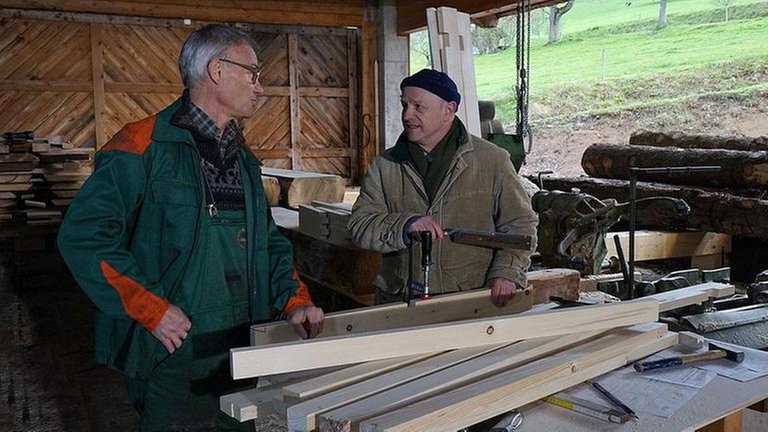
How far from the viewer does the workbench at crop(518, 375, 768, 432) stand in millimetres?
1608

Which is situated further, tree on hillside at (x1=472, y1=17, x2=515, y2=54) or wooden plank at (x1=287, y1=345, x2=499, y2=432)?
tree on hillside at (x1=472, y1=17, x2=515, y2=54)

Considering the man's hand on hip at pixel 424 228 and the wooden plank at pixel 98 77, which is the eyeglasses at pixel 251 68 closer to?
the man's hand on hip at pixel 424 228

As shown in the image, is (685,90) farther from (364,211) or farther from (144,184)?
(144,184)

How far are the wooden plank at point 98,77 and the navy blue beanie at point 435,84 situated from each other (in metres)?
8.33

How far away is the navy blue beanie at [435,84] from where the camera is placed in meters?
2.91

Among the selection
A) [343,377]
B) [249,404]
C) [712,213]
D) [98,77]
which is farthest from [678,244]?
[98,77]

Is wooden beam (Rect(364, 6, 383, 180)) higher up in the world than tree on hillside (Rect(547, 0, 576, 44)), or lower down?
lower down

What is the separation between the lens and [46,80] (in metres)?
10.0

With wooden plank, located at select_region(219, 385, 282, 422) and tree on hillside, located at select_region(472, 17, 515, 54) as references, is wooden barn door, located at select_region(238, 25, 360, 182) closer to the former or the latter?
wooden plank, located at select_region(219, 385, 282, 422)

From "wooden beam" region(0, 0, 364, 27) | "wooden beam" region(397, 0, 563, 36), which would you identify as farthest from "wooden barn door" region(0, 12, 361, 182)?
"wooden beam" region(397, 0, 563, 36)

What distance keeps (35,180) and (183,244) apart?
19.3 ft

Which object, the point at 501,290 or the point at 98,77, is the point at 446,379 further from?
the point at 98,77

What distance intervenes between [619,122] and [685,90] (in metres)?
1.84

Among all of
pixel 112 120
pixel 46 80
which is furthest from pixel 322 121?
pixel 46 80
